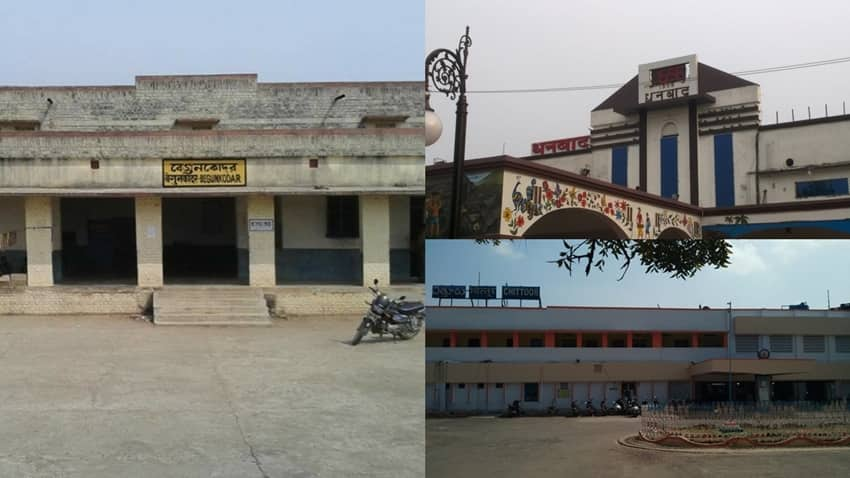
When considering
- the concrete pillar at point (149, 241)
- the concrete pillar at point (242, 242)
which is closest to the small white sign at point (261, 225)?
the concrete pillar at point (242, 242)

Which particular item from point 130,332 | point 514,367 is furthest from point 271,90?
point 514,367

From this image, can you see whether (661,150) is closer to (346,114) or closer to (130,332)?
(130,332)

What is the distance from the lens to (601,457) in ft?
7.30

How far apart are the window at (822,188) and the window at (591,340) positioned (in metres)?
2.45

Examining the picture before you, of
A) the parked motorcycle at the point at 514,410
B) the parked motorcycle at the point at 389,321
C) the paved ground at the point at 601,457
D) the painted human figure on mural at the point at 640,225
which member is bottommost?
the parked motorcycle at the point at 389,321

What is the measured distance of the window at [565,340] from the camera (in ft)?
7.35

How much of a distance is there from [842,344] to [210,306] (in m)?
12.5

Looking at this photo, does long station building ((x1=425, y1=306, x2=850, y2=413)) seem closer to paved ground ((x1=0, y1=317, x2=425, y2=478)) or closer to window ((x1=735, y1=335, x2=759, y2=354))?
window ((x1=735, y1=335, x2=759, y2=354))

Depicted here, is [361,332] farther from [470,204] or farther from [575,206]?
[470,204]

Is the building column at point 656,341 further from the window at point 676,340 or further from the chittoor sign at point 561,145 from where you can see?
Answer: the chittoor sign at point 561,145

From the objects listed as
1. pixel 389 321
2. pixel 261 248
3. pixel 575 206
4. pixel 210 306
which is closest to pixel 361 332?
pixel 389 321

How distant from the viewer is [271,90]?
57.4 ft

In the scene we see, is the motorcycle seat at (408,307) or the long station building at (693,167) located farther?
the motorcycle seat at (408,307)

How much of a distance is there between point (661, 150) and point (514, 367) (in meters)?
2.32
